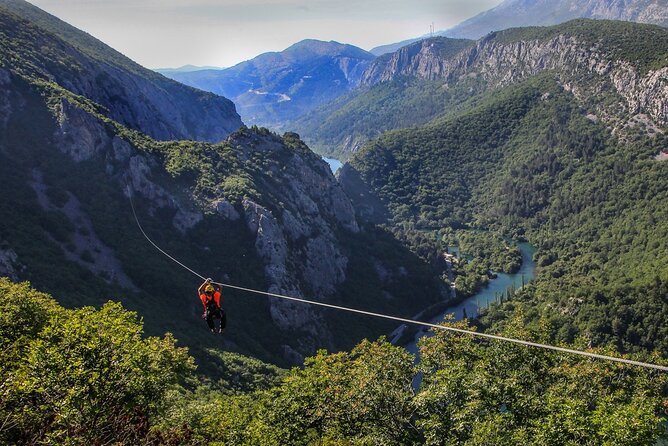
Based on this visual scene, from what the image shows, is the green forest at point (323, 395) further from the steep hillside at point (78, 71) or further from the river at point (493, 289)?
the steep hillside at point (78, 71)

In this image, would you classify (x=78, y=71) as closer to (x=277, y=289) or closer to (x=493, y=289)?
(x=277, y=289)

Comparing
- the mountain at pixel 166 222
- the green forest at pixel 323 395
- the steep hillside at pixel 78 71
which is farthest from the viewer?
the steep hillside at pixel 78 71

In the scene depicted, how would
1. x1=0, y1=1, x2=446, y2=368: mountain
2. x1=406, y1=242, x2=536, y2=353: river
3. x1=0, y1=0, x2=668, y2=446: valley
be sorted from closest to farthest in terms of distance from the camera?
x1=0, y1=0, x2=668, y2=446: valley
x1=0, y1=1, x2=446, y2=368: mountain
x1=406, y1=242, x2=536, y2=353: river

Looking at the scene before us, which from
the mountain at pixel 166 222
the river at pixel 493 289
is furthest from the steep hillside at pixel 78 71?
the river at pixel 493 289

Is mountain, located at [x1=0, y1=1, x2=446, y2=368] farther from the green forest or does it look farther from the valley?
the green forest

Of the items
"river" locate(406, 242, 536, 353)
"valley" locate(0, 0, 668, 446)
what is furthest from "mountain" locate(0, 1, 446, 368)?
"river" locate(406, 242, 536, 353)

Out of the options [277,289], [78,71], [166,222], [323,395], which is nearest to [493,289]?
[277,289]
